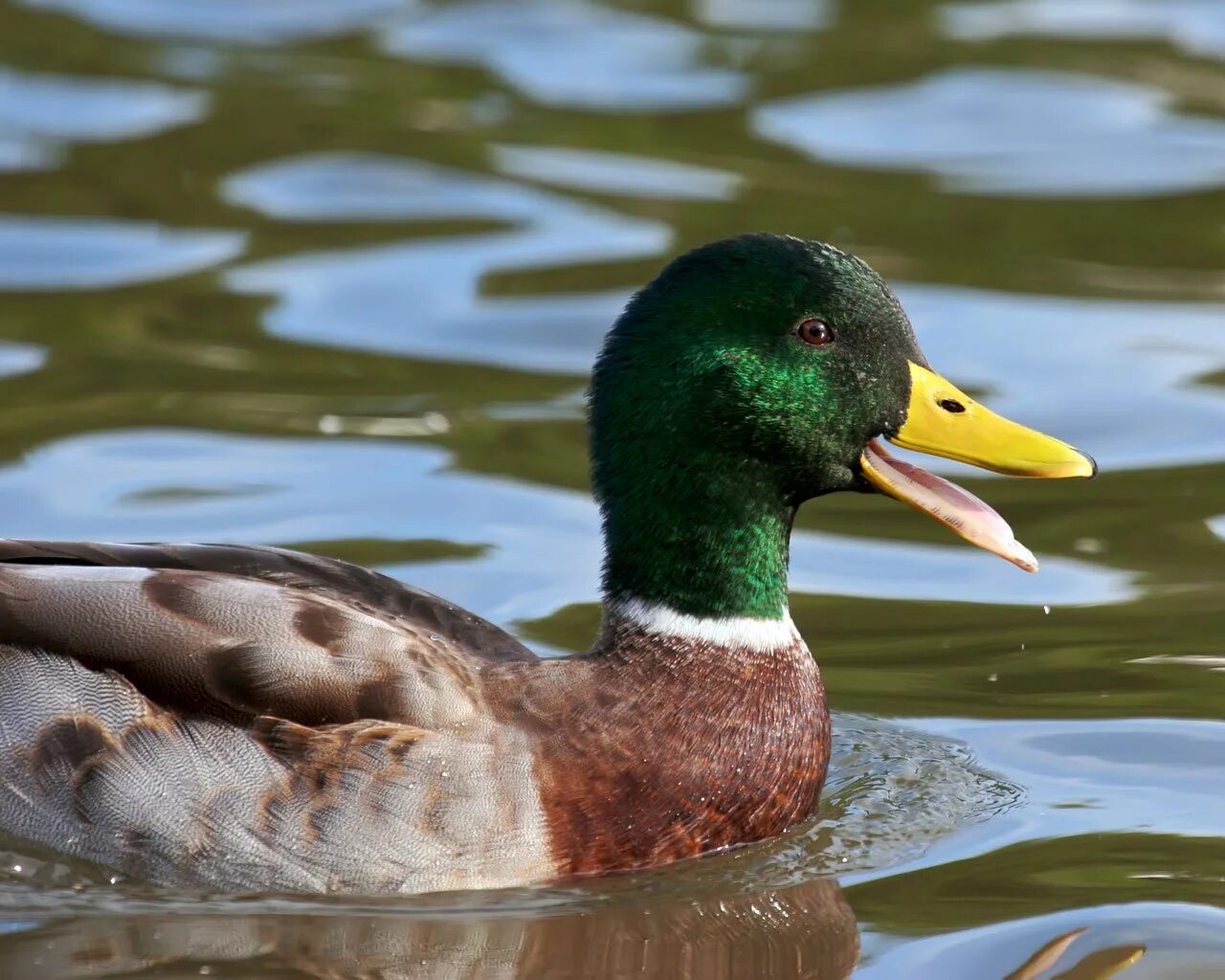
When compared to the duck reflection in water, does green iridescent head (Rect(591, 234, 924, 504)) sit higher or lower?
higher

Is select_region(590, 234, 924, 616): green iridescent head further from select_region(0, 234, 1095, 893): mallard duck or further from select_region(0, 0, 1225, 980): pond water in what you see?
select_region(0, 0, 1225, 980): pond water

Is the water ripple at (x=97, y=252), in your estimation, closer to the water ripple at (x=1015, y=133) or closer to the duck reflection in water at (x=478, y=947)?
the water ripple at (x=1015, y=133)

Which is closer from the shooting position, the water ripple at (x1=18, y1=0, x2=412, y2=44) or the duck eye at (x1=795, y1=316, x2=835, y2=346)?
the duck eye at (x1=795, y1=316, x2=835, y2=346)

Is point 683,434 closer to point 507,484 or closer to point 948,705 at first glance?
point 948,705

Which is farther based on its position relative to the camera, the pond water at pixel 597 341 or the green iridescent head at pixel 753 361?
the green iridescent head at pixel 753 361

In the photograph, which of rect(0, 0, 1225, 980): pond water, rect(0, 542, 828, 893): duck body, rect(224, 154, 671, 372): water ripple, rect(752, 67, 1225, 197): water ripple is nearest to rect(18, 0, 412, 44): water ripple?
rect(0, 0, 1225, 980): pond water

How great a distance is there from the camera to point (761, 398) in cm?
677

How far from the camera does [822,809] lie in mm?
7137

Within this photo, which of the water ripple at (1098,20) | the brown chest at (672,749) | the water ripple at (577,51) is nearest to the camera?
the brown chest at (672,749)

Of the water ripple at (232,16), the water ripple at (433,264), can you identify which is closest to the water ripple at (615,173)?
the water ripple at (433,264)

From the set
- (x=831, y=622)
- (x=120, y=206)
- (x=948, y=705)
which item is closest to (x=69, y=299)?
(x=120, y=206)

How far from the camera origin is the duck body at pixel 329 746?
632cm

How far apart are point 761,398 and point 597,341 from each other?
494 centimetres

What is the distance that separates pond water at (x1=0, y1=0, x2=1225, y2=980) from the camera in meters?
6.33
